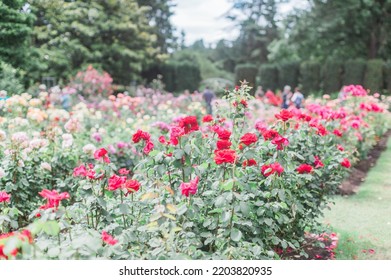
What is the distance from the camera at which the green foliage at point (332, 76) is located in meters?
20.4

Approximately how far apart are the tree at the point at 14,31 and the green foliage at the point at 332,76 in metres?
13.3

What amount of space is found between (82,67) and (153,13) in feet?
32.4

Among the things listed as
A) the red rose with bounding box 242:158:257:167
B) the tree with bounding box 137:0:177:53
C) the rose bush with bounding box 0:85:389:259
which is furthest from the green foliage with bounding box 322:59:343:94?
the red rose with bounding box 242:158:257:167

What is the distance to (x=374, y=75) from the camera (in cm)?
1927

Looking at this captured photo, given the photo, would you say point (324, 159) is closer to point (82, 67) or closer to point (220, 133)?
point (220, 133)

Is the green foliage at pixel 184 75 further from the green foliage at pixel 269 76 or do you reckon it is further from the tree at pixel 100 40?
the green foliage at pixel 269 76

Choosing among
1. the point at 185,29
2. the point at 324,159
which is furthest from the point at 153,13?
the point at 324,159

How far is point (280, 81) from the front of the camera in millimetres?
22641

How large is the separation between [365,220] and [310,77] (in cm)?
1631

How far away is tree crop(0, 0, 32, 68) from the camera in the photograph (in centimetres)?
926

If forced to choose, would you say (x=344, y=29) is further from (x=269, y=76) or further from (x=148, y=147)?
(x=148, y=147)

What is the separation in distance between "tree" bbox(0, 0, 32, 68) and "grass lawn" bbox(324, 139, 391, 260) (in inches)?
258

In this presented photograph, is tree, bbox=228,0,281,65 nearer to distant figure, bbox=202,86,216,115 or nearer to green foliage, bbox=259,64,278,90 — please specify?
green foliage, bbox=259,64,278,90

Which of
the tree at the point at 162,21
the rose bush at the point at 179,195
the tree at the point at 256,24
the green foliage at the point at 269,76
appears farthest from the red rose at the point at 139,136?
the tree at the point at 256,24
